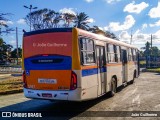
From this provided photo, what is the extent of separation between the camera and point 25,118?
9.02 meters

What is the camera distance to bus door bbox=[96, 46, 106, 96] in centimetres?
1123

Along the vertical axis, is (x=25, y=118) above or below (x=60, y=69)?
below

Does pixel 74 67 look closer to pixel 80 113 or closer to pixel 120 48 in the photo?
pixel 80 113

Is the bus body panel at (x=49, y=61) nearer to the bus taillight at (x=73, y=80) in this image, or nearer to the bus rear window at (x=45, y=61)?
the bus rear window at (x=45, y=61)

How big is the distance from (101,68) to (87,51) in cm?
173

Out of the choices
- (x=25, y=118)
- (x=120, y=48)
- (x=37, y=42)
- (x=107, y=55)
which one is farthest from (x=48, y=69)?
(x=120, y=48)

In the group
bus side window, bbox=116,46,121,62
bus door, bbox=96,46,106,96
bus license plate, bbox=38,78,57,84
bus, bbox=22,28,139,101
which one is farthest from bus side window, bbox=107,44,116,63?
bus license plate, bbox=38,78,57,84

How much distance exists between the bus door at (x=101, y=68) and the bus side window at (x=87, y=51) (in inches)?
25.7

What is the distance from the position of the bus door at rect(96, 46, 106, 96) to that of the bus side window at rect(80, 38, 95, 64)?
654mm

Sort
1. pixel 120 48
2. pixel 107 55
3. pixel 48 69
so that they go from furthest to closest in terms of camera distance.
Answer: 1. pixel 120 48
2. pixel 107 55
3. pixel 48 69

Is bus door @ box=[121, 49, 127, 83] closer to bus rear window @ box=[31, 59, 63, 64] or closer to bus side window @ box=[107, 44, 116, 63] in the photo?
bus side window @ box=[107, 44, 116, 63]

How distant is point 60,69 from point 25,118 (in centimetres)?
198

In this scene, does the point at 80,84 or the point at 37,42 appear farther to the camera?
the point at 37,42

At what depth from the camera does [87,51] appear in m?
10.1
